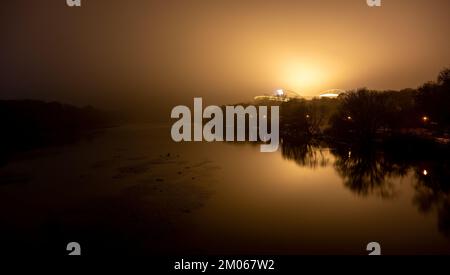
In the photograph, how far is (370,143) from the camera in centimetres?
3712

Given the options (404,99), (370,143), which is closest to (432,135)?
(370,143)

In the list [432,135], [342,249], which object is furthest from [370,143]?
[342,249]

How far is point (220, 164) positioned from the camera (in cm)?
3056

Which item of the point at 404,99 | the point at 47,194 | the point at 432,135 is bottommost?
the point at 47,194

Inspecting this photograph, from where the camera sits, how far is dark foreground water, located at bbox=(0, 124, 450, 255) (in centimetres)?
1213

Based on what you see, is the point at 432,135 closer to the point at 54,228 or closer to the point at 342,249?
the point at 342,249

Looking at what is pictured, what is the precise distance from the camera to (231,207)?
16.7 m

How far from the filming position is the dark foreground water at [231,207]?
12.1 m

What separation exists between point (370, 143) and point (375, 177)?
1573cm

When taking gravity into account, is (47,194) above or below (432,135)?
below
